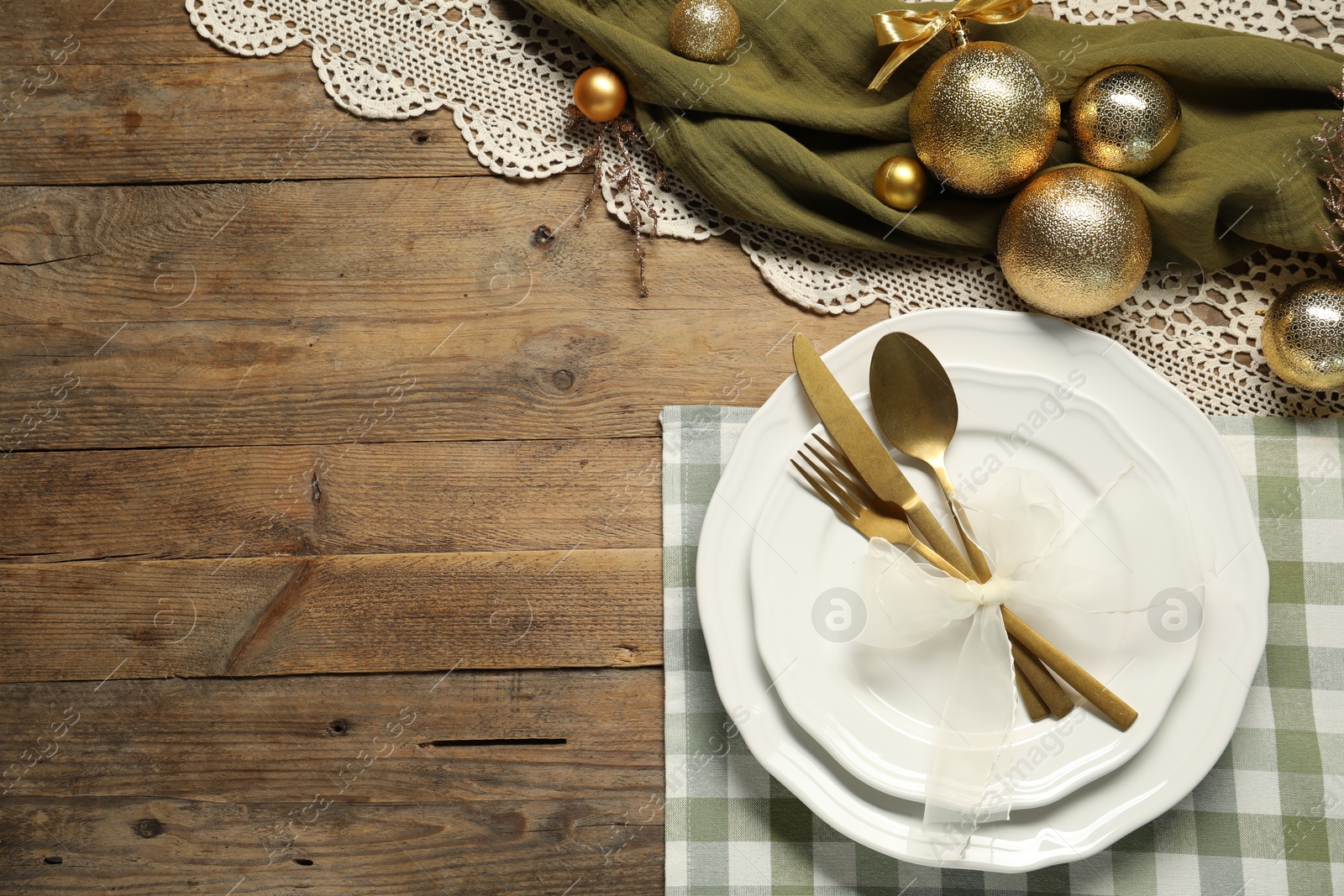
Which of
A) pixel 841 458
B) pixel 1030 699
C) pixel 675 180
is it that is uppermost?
pixel 675 180

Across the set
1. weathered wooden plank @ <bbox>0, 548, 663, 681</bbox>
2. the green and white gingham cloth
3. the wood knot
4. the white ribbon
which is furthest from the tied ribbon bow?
the wood knot

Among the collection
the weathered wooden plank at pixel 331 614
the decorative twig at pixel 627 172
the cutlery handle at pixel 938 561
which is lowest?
the weathered wooden plank at pixel 331 614

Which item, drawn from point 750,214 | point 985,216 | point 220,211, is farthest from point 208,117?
point 985,216

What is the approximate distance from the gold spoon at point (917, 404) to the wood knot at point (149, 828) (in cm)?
73

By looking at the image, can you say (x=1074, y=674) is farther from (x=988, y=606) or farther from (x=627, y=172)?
(x=627, y=172)

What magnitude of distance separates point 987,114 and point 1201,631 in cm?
44

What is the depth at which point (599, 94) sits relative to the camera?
70cm

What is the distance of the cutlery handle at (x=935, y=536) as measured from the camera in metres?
0.64

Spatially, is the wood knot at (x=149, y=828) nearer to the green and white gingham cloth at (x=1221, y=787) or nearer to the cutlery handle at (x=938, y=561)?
the green and white gingham cloth at (x=1221, y=787)

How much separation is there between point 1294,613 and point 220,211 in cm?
102

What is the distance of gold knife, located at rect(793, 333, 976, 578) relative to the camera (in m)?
0.65

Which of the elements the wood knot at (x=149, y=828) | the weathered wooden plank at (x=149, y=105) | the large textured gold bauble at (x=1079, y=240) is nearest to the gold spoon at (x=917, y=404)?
the large textured gold bauble at (x=1079, y=240)

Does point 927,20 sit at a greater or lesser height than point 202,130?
greater

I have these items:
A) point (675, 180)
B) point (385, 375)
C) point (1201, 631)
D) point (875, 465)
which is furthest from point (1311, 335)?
point (385, 375)
